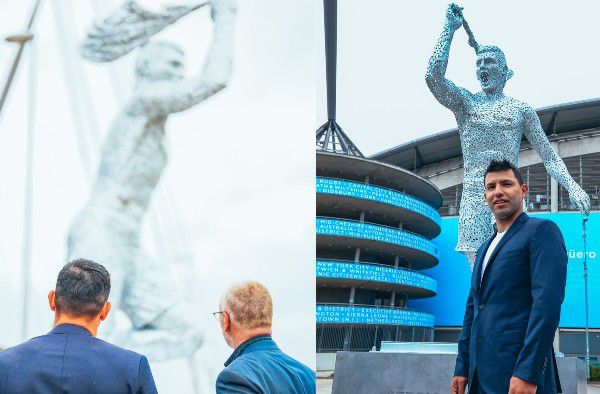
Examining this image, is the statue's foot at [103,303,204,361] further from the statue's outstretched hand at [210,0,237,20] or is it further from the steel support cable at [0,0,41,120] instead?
the statue's outstretched hand at [210,0,237,20]

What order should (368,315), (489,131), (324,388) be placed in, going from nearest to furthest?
1. (489,131)
2. (324,388)
3. (368,315)

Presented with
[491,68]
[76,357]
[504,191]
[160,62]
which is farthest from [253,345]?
[491,68]

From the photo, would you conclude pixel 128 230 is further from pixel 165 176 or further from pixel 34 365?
pixel 34 365

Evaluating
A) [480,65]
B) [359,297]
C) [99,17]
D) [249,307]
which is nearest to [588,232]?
[359,297]

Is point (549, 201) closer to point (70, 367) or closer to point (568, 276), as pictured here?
point (568, 276)

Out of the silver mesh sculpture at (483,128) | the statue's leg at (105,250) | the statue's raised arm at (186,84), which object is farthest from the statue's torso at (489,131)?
the statue's leg at (105,250)

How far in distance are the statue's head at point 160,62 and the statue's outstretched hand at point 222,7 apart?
398mm

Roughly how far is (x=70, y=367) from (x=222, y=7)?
4066mm

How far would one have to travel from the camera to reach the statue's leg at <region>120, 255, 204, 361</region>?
493 cm

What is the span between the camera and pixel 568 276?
26.8 m

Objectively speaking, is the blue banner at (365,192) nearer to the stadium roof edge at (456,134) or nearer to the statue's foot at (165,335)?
the stadium roof edge at (456,134)

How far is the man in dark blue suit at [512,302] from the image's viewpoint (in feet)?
6.42

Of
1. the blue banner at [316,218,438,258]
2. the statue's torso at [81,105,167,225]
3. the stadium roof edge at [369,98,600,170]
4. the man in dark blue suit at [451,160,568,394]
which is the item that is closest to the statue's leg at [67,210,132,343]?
the statue's torso at [81,105,167,225]

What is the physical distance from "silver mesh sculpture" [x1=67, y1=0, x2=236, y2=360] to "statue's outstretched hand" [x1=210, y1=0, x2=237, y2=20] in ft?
0.69
